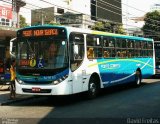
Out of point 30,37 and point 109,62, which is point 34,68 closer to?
point 30,37

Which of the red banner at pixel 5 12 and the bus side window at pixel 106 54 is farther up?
the red banner at pixel 5 12

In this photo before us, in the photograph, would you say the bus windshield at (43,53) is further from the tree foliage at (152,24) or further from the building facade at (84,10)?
the building facade at (84,10)

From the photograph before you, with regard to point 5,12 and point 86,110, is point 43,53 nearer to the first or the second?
point 86,110

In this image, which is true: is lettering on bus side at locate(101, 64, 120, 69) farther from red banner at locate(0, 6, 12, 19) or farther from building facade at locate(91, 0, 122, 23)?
building facade at locate(91, 0, 122, 23)

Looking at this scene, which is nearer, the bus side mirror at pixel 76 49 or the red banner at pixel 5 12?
the bus side mirror at pixel 76 49

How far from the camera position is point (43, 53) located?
46.0ft

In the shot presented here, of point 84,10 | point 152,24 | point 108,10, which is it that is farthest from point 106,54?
point 108,10

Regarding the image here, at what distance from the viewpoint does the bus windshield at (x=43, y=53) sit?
13820 millimetres

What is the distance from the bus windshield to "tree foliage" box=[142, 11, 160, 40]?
57.6m

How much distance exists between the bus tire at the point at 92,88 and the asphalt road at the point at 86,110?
25 cm

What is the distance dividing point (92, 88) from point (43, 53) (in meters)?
2.98

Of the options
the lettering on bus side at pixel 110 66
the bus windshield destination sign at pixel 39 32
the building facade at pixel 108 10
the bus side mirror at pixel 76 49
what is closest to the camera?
the bus windshield destination sign at pixel 39 32

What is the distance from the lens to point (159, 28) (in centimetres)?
7194

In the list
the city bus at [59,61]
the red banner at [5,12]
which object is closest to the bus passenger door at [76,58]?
the city bus at [59,61]
